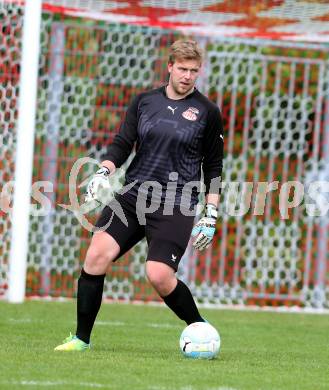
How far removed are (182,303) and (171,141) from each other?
1.05 metres

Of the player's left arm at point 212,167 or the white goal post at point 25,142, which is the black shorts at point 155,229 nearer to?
the player's left arm at point 212,167

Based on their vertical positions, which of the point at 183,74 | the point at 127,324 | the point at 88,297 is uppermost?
the point at 183,74

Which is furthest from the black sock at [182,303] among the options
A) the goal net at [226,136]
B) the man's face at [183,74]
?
the goal net at [226,136]

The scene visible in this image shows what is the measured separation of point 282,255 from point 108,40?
10.6ft

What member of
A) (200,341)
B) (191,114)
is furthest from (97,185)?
(200,341)

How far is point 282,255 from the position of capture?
1433 cm

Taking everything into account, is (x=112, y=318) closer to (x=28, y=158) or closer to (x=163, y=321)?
(x=163, y=321)

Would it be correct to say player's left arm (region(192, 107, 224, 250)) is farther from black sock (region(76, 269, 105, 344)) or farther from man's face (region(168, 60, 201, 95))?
black sock (region(76, 269, 105, 344))

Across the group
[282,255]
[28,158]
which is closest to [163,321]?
[28,158]

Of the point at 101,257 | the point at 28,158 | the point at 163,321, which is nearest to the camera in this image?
the point at 101,257

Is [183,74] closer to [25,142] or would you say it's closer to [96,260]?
[96,260]

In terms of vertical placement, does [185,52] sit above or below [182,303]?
above

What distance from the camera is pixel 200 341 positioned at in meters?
7.72

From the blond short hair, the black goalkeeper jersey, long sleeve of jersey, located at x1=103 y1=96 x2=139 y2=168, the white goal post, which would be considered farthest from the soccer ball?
the white goal post
